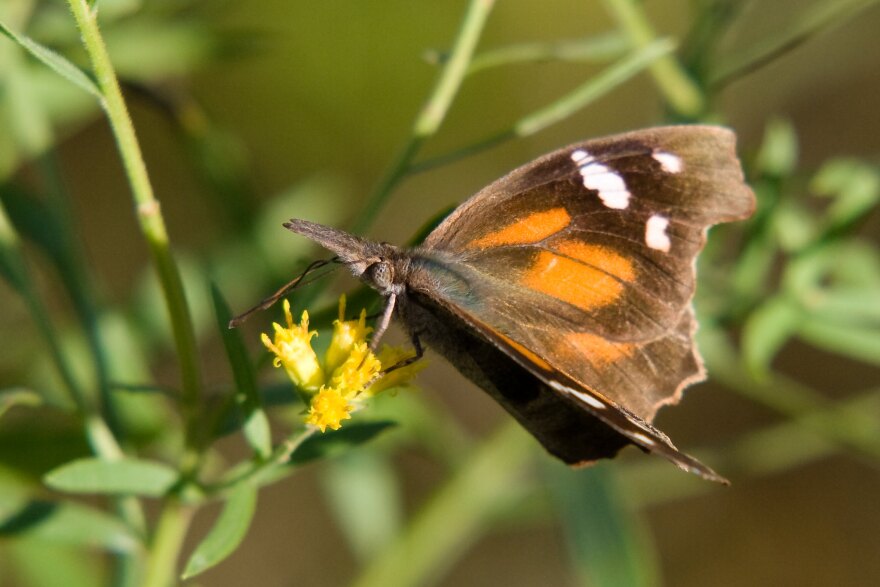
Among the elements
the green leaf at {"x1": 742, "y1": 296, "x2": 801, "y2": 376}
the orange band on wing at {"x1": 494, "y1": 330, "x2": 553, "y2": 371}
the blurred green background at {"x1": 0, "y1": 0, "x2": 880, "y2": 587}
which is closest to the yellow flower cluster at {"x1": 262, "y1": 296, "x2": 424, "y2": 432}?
the orange band on wing at {"x1": 494, "y1": 330, "x2": 553, "y2": 371}

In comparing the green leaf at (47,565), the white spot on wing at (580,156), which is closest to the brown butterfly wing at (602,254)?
the white spot on wing at (580,156)

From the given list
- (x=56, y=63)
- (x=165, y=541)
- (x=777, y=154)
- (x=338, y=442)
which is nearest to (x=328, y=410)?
(x=338, y=442)

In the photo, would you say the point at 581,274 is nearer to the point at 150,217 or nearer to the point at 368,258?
the point at 368,258

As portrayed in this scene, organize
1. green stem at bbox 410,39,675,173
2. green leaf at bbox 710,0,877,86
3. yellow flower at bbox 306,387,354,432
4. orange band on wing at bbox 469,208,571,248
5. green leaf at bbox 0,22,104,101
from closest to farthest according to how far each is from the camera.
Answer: green leaf at bbox 0,22,104,101 → yellow flower at bbox 306,387,354,432 → green stem at bbox 410,39,675,173 → orange band on wing at bbox 469,208,571,248 → green leaf at bbox 710,0,877,86

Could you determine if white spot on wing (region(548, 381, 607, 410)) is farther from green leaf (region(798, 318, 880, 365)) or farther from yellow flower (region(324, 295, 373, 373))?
green leaf (region(798, 318, 880, 365))

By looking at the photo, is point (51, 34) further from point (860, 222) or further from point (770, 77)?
point (770, 77)

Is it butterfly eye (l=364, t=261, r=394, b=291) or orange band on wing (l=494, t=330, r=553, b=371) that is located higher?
butterfly eye (l=364, t=261, r=394, b=291)

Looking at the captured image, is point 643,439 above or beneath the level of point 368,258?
beneath
